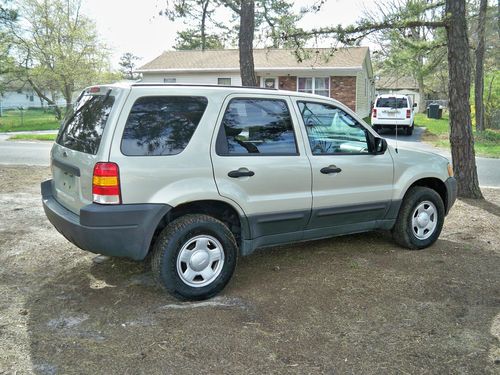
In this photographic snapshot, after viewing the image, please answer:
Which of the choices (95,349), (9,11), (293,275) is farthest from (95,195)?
(9,11)

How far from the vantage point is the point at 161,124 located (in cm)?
395

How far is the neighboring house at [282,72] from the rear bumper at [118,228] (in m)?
22.0

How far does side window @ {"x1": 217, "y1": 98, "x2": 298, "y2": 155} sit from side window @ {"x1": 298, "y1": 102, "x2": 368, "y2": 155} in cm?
23

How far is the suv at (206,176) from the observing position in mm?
3787

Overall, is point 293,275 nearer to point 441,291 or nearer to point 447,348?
point 441,291

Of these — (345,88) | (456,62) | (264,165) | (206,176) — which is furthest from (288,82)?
(206,176)

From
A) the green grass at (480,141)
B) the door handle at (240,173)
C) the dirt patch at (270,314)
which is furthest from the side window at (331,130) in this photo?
the green grass at (480,141)

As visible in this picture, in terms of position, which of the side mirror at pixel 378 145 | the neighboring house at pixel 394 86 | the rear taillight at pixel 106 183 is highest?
the neighboring house at pixel 394 86

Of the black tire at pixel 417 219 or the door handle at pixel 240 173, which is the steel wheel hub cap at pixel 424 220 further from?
the door handle at pixel 240 173

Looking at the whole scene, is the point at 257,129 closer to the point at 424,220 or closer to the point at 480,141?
the point at 424,220

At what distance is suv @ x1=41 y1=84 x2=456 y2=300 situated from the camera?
379 cm

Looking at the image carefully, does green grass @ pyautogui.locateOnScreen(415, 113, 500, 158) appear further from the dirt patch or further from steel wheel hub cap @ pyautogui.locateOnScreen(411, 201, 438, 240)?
the dirt patch

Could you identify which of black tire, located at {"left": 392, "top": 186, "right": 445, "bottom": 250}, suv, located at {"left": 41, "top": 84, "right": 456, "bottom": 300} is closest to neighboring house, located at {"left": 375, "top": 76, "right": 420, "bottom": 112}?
black tire, located at {"left": 392, "top": 186, "right": 445, "bottom": 250}

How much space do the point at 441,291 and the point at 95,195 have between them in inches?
121
